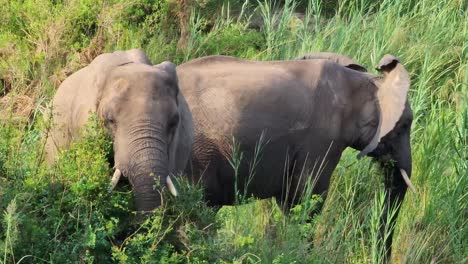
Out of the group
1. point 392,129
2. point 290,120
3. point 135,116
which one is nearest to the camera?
point 135,116

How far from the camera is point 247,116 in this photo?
26.5ft

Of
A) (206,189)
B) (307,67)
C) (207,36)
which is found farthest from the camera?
(207,36)

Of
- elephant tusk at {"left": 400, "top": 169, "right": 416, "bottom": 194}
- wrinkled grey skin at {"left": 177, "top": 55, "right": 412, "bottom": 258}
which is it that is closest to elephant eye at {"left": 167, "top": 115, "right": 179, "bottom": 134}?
wrinkled grey skin at {"left": 177, "top": 55, "right": 412, "bottom": 258}

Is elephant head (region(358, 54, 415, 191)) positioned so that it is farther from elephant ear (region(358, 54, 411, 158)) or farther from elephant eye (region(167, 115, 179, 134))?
elephant eye (region(167, 115, 179, 134))

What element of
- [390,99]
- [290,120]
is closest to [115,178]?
[290,120]

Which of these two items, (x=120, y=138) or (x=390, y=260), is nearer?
(x=120, y=138)

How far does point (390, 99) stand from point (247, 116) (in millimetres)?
1039

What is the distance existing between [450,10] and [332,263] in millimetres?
5478

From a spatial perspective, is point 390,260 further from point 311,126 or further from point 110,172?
point 110,172

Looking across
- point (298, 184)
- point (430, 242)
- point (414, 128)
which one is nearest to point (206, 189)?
point (298, 184)

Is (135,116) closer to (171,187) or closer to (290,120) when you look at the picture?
(171,187)

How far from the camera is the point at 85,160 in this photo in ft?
21.3

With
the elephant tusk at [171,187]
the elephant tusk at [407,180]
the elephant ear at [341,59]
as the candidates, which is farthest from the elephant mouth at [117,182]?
the elephant ear at [341,59]

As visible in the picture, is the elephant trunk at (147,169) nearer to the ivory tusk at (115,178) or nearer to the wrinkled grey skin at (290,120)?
the ivory tusk at (115,178)
